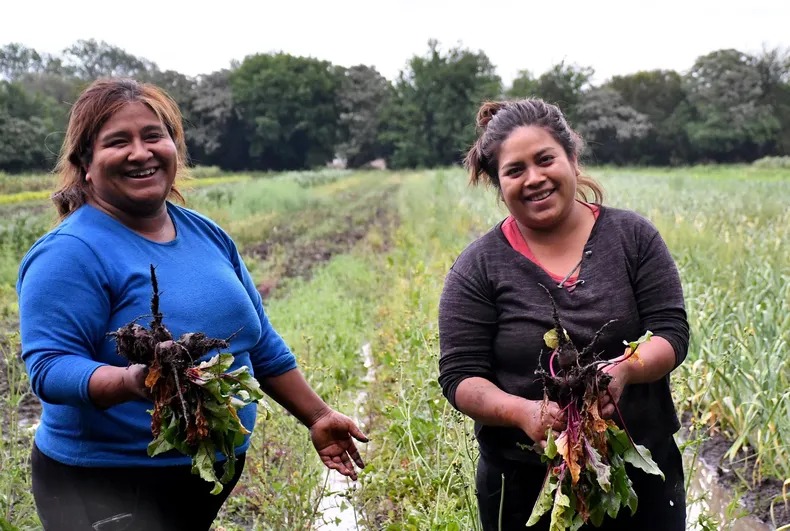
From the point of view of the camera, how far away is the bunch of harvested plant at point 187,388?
4.53ft

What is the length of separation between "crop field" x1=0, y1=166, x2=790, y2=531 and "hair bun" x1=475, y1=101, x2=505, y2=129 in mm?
430

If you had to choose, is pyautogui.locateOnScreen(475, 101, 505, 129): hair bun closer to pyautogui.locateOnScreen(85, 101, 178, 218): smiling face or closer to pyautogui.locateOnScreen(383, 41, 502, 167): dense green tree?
pyautogui.locateOnScreen(85, 101, 178, 218): smiling face

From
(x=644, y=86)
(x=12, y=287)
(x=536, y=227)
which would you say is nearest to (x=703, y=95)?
(x=644, y=86)

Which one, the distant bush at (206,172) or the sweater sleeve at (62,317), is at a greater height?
the sweater sleeve at (62,317)

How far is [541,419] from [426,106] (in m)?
53.2

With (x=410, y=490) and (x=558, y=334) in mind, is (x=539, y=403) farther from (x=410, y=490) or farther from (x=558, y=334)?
(x=410, y=490)

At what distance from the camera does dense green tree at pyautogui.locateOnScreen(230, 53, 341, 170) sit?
50.6 meters

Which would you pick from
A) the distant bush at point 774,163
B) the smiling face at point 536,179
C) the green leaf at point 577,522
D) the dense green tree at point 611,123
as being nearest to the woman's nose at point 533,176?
the smiling face at point 536,179

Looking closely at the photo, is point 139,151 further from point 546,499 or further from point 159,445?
point 546,499

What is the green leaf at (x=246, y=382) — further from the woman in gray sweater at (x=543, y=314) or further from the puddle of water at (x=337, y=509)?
the puddle of water at (x=337, y=509)

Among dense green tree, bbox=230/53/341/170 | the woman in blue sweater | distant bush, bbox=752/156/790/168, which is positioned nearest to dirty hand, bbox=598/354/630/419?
the woman in blue sweater

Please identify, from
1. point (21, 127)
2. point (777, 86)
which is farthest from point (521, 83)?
point (21, 127)

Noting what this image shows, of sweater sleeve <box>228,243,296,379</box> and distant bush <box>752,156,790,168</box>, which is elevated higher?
sweater sleeve <box>228,243,296,379</box>

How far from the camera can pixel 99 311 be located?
5.19 feet
